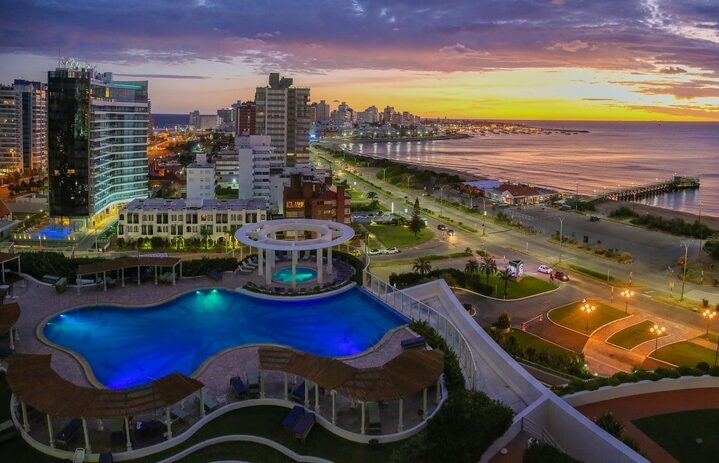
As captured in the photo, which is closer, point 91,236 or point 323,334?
point 323,334

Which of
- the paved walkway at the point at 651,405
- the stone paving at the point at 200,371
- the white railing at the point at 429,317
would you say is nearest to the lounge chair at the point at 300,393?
the stone paving at the point at 200,371

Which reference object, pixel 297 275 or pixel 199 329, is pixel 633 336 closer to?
pixel 297 275

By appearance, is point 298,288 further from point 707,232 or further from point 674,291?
point 707,232

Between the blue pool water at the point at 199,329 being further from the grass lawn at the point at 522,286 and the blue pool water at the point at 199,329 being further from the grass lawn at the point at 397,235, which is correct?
the grass lawn at the point at 397,235

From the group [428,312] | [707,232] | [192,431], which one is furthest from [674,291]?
[192,431]

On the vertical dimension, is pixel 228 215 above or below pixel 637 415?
above

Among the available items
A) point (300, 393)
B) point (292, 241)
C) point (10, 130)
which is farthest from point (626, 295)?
point (10, 130)
